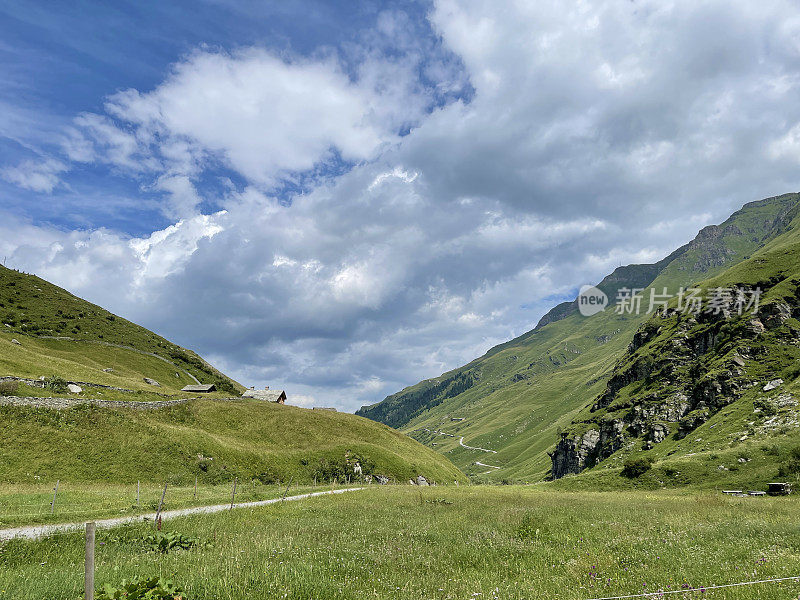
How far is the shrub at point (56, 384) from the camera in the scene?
62206 mm

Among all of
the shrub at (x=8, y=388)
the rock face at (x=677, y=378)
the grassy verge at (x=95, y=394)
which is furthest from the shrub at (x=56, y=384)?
the rock face at (x=677, y=378)

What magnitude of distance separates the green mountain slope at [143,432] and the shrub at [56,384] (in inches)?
54.3

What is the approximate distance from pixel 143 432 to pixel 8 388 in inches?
680

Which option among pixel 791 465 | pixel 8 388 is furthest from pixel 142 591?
pixel 8 388

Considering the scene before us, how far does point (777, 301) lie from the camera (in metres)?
118

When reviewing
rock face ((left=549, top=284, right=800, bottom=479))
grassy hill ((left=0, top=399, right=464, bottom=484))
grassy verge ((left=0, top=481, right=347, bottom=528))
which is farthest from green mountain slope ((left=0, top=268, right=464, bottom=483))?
rock face ((left=549, top=284, right=800, bottom=479))

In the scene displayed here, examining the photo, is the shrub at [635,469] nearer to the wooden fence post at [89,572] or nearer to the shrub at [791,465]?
the shrub at [791,465]

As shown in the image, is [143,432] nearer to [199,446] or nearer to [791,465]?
[199,446]

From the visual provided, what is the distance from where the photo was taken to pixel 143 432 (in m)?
59.8

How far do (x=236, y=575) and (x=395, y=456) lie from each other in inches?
2987

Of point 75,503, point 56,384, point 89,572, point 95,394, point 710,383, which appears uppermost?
point 56,384

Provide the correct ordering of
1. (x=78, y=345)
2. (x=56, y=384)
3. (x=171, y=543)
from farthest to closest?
1. (x=78, y=345)
2. (x=56, y=384)
3. (x=171, y=543)

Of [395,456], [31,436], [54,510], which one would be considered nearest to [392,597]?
[54,510]

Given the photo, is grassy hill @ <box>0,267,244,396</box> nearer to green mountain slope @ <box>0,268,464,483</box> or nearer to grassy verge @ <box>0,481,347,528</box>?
green mountain slope @ <box>0,268,464,483</box>
